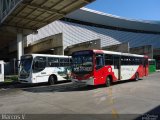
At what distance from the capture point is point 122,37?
3130 inches

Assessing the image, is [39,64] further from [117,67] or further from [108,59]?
[117,67]

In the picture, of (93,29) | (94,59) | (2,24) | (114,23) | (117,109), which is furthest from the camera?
(114,23)

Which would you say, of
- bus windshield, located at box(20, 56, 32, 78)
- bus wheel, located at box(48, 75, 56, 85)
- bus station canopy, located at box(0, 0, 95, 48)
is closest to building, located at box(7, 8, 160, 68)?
bus station canopy, located at box(0, 0, 95, 48)

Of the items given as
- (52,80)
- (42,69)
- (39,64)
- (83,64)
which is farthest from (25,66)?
(83,64)

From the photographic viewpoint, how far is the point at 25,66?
18.9 m

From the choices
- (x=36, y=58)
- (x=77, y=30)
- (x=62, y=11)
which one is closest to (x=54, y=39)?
(x=62, y=11)

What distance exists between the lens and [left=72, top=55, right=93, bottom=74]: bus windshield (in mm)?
15984

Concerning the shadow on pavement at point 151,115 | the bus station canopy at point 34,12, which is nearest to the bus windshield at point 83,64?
the bus station canopy at point 34,12

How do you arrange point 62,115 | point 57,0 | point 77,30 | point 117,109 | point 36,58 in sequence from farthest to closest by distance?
point 77,30 → point 57,0 → point 36,58 → point 117,109 → point 62,115

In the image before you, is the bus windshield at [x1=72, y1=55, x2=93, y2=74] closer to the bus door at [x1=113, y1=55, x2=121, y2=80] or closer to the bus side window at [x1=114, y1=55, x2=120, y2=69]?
the bus door at [x1=113, y1=55, x2=121, y2=80]

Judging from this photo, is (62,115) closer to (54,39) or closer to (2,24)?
(2,24)

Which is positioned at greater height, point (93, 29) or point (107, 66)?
point (93, 29)

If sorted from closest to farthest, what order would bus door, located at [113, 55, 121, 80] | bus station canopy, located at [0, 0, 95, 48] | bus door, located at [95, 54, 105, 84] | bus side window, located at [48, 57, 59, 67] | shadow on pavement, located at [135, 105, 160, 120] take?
shadow on pavement, located at [135, 105, 160, 120] < bus door, located at [95, 54, 105, 84] < bus door, located at [113, 55, 121, 80] < bus side window, located at [48, 57, 59, 67] < bus station canopy, located at [0, 0, 95, 48]

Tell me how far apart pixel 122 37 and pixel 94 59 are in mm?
65288
